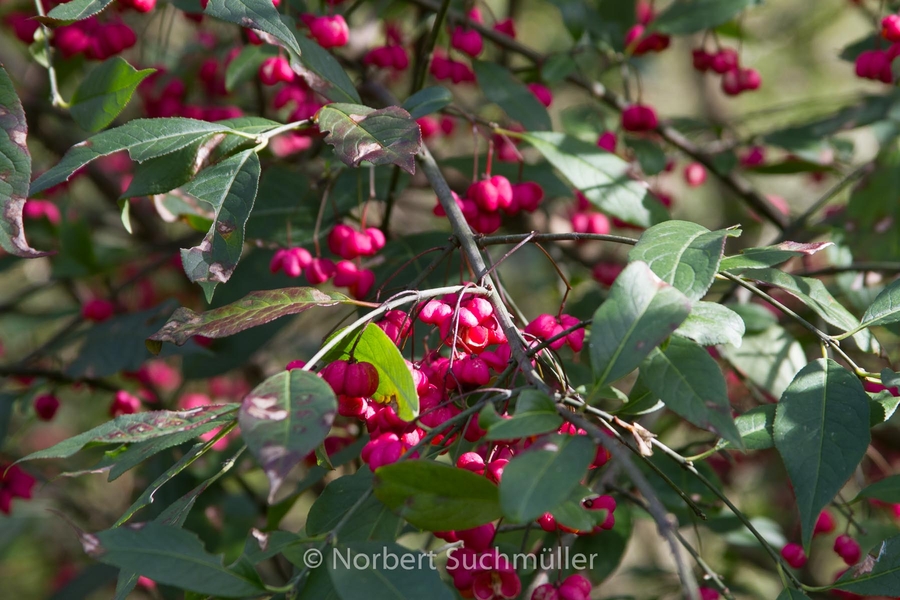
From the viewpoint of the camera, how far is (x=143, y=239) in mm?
2633

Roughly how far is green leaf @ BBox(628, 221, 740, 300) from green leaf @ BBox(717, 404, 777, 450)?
0.87 feet

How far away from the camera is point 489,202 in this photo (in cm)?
133

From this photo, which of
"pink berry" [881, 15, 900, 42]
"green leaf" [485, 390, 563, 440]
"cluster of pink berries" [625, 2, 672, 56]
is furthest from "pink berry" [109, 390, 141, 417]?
"pink berry" [881, 15, 900, 42]

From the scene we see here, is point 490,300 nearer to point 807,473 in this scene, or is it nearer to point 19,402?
point 807,473

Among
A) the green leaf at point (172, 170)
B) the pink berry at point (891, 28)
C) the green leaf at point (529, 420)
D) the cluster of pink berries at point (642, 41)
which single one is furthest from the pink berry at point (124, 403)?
the pink berry at point (891, 28)

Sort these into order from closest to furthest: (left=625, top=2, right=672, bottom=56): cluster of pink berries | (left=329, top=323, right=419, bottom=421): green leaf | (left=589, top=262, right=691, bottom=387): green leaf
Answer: (left=589, top=262, right=691, bottom=387): green leaf, (left=329, top=323, right=419, bottom=421): green leaf, (left=625, top=2, right=672, bottom=56): cluster of pink berries

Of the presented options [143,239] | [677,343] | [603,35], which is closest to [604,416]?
[677,343]

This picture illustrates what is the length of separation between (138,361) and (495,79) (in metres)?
0.96

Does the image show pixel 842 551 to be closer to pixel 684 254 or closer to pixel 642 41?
pixel 684 254

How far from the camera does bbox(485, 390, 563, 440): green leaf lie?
720 mm

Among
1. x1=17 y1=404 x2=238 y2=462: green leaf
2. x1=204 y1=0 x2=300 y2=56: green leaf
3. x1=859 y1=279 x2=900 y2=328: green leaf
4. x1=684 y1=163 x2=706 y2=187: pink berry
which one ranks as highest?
x1=204 y1=0 x2=300 y2=56: green leaf

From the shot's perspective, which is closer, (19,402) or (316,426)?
(316,426)

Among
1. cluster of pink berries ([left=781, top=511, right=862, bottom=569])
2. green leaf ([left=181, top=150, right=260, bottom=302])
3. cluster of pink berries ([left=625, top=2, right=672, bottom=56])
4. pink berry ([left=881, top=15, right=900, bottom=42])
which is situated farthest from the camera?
cluster of pink berries ([left=625, top=2, right=672, bottom=56])

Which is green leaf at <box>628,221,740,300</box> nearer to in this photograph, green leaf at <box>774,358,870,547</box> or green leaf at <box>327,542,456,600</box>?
green leaf at <box>774,358,870,547</box>
